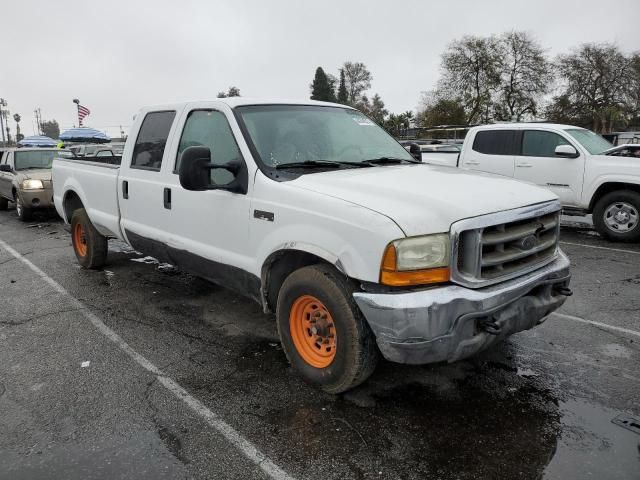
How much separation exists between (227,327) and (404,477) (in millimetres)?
2393

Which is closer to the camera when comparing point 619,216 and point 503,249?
point 503,249

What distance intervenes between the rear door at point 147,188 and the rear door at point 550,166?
6589mm

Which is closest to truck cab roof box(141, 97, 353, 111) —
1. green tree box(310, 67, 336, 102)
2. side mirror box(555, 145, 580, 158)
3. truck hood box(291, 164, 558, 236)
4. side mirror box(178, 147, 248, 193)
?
side mirror box(178, 147, 248, 193)

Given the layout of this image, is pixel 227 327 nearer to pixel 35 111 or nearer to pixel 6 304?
pixel 6 304

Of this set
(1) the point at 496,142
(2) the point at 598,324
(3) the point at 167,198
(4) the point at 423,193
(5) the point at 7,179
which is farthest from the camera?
(5) the point at 7,179

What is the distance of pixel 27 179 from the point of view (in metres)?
10.6

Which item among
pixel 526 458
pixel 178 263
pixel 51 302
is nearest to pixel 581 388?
pixel 526 458

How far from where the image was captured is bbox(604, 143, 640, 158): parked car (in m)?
8.40

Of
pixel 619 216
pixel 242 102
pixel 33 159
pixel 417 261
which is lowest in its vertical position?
pixel 619 216

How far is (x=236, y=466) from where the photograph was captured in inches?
103

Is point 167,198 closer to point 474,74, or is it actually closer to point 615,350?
point 615,350

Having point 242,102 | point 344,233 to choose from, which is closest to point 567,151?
point 242,102

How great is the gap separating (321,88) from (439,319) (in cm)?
8074

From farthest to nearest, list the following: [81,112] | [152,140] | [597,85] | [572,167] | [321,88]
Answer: [321,88], [597,85], [81,112], [572,167], [152,140]
